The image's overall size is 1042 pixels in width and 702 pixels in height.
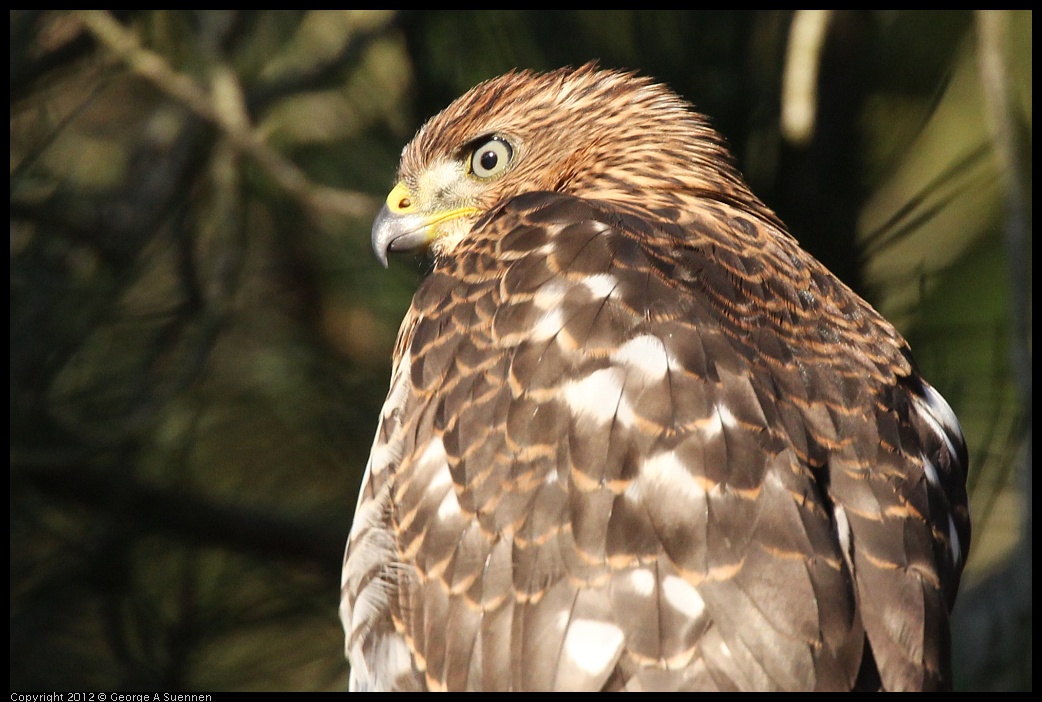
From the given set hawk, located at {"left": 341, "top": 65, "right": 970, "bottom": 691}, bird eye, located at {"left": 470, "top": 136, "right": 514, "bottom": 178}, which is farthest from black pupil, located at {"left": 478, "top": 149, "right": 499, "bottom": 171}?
hawk, located at {"left": 341, "top": 65, "right": 970, "bottom": 691}

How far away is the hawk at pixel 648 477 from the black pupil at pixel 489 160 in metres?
0.43

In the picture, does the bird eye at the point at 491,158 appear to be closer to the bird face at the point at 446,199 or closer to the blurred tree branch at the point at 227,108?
the bird face at the point at 446,199

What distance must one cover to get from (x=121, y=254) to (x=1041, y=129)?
2993mm

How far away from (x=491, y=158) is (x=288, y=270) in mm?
1450

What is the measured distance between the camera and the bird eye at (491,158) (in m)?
3.02

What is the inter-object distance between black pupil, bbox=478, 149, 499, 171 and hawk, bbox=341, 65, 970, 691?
0.43 meters

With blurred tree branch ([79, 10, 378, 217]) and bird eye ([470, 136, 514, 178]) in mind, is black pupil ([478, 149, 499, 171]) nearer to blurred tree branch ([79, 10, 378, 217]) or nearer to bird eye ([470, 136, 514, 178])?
bird eye ([470, 136, 514, 178])

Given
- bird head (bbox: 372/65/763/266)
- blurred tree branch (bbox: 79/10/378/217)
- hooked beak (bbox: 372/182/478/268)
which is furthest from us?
blurred tree branch (bbox: 79/10/378/217)

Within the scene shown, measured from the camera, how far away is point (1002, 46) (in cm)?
319

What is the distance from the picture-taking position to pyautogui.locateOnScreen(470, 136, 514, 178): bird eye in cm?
302

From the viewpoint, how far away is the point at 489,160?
3.04 metres

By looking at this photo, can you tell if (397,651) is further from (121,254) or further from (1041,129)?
(1041,129)

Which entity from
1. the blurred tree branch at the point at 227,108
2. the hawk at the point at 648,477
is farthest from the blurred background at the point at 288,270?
the hawk at the point at 648,477

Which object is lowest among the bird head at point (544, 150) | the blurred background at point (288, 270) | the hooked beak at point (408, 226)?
the blurred background at point (288, 270)
